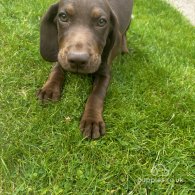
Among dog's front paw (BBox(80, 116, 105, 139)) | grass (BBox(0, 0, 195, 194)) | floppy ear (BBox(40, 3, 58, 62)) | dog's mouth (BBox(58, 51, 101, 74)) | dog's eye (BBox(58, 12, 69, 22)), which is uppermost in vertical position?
dog's eye (BBox(58, 12, 69, 22))

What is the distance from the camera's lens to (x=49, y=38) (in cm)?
397

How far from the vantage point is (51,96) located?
377 cm

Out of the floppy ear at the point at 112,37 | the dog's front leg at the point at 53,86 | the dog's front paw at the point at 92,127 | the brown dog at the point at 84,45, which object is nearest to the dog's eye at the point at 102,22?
the brown dog at the point at 84,45

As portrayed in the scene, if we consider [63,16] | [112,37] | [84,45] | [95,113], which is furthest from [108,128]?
[63,16]

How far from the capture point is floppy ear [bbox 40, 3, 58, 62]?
3.92m

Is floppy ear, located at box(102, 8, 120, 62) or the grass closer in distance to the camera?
the grass

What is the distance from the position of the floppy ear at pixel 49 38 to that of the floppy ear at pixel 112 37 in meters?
0.51

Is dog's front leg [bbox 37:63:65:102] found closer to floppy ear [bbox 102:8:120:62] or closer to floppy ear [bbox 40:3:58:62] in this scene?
floppy ear [bbox 40:3:58:62]

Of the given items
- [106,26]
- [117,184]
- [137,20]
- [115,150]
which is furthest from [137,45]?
[117,184]

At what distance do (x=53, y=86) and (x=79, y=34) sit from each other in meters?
0.67

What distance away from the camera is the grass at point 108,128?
304 cm

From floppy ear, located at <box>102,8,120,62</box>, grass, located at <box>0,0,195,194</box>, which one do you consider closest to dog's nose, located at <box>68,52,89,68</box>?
grass, located at <box>0,0,195,194</box>

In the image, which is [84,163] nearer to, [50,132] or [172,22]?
[50,132]

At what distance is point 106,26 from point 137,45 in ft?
4.97
